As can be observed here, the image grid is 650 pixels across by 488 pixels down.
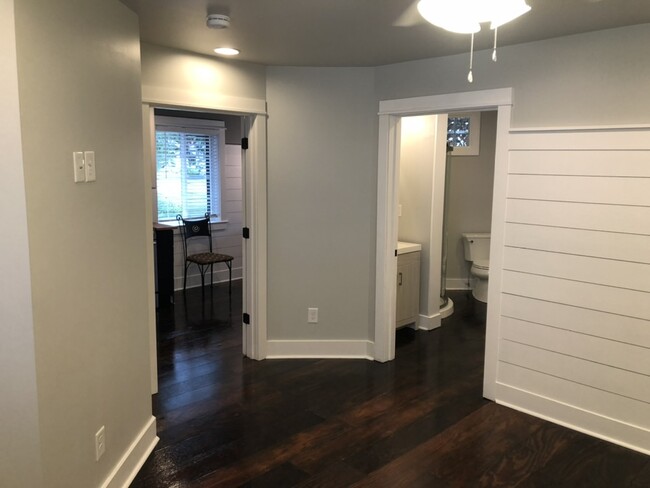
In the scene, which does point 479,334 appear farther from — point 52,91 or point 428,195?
point 52,91

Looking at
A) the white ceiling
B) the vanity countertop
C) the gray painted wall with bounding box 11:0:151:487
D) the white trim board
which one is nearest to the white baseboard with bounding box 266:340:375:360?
the vanity countertop

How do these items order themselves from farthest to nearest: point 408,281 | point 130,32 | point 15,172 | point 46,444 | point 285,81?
1. point 408,281
2. point 285,81
3. point 130,32
4. point 46,444
5. point 15,172

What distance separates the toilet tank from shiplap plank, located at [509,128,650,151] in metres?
3.27

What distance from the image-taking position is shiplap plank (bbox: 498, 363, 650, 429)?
112 inches

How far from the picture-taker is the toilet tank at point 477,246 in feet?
20.8

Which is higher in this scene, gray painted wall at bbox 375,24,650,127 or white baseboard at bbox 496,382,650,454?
gray painted wall at bbox 375,24,650,127

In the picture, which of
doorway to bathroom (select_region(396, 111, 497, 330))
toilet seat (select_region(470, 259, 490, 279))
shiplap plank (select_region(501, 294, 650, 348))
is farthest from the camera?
toilet seat (select_region(470, 259, 490, 279))

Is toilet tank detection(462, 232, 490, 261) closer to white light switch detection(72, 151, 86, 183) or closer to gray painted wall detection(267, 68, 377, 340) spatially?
gray painted wall detection(267, 68, 377, 340)

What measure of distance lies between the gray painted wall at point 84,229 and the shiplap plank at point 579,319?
2.25 m

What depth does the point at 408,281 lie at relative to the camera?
463 centimetres

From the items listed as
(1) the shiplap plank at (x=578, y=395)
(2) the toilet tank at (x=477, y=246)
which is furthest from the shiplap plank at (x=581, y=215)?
(2) the toilet tank at (x=477, y=246)

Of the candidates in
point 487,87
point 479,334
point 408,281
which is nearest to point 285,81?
point 487,87

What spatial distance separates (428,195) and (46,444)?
3699 millimetres

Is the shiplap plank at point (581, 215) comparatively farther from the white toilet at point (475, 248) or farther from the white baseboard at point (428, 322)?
the white toilet at point (475, 248)
